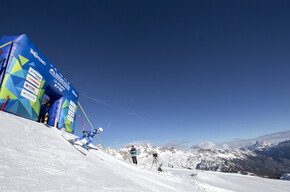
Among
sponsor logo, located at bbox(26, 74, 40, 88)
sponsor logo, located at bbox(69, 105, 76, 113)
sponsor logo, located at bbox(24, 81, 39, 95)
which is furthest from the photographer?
sponsor logo, located at bbox(69, 105, 76, 113)

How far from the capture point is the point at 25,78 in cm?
1059

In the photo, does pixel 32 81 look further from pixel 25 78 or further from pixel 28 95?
pixel 28 95

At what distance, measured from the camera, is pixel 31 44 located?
11320mm

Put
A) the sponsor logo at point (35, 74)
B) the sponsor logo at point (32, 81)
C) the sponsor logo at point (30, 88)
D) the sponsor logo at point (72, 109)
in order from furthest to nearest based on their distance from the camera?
the sponsor logo at point (72, 109), the sponsor logo at point (35, 74), the sponsor logo at point (32, 81), the sponsor logo at point (30, 88)

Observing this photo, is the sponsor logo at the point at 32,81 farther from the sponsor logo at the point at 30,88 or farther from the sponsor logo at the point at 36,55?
the sponsor logo at the point at 36,55

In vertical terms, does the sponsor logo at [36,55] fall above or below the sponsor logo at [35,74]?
above

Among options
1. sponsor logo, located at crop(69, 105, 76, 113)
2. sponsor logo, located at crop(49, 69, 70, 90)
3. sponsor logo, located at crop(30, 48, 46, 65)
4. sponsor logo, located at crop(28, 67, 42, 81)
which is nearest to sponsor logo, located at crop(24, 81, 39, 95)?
sponsor logo, located at crop(28, 67, 42, 81)

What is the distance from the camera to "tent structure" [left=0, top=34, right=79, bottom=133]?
371 inches

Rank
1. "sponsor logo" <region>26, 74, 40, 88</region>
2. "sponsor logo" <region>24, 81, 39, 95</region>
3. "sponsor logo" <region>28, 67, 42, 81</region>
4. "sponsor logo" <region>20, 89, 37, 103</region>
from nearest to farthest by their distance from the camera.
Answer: "sponsor logo" <region>20, 89, 37, 103</region> < "sponsor logo" <region>24, 81, 39, 95</region> < "sponsor logo" <region>26, 74, 40, 88</region> < "sponsor logo" <region>28, 67, 42, 81</region>

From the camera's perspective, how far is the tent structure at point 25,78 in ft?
30.9

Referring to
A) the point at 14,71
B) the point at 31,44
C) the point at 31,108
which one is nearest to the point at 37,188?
the point at 14,71

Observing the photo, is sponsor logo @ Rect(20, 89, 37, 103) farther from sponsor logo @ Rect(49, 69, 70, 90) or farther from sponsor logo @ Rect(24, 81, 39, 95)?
sponsor logo @ Rect(49, 69, 70, 90)

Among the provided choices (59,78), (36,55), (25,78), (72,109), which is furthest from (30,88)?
(72,109)

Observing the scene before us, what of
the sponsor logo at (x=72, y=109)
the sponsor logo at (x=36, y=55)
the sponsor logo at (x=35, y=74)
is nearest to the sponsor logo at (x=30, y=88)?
the sponsor logo at (x=35, y=74)
